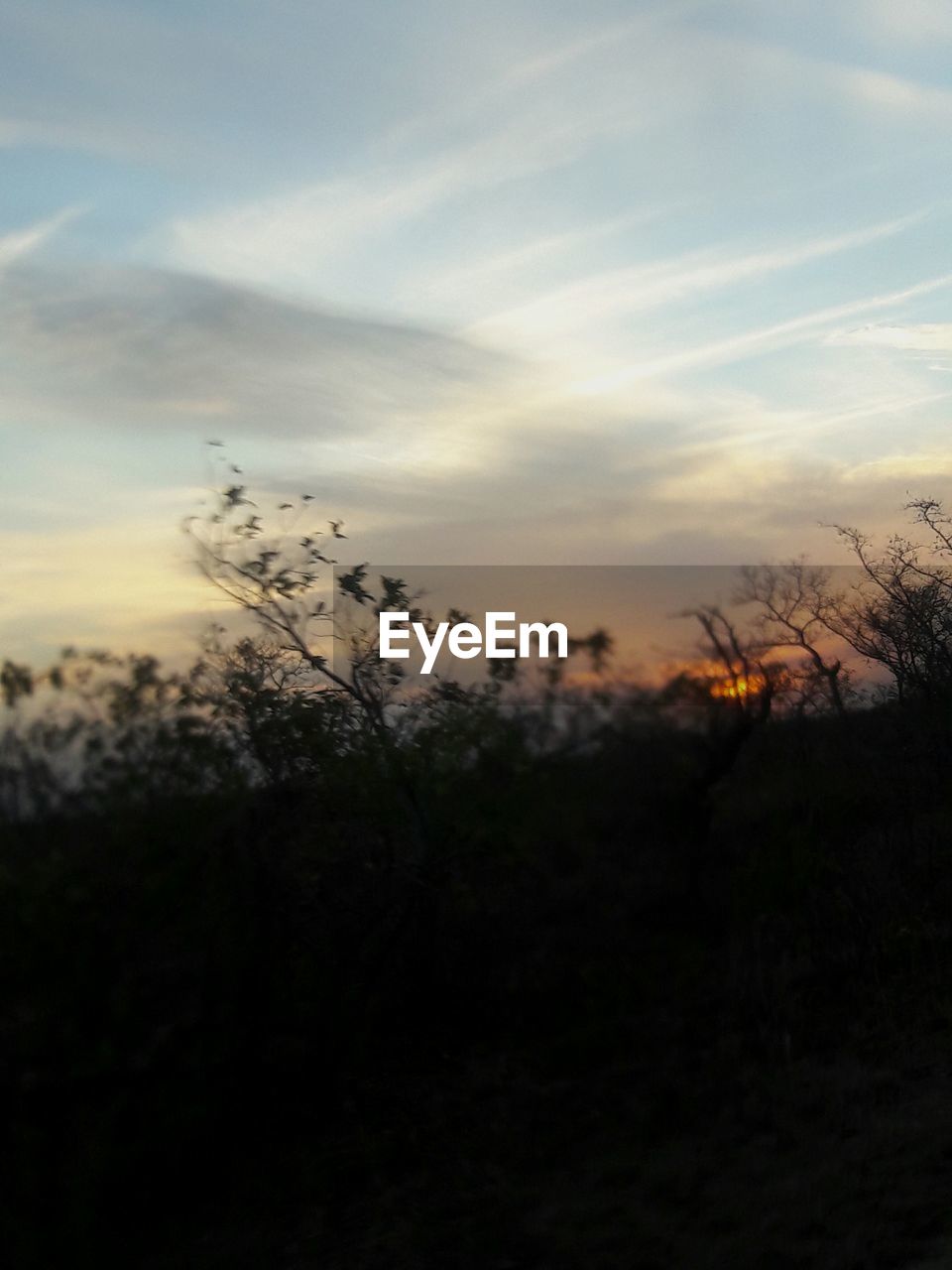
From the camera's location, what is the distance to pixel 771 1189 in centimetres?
597

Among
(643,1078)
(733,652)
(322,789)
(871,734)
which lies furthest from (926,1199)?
(871,734)

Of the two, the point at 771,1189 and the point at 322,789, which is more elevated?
the point at 322,789

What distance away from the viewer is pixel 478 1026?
28.5ft

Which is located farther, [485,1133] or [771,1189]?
[485,1133]

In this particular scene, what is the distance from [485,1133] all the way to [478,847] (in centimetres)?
193

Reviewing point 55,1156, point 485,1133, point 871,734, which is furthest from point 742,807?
point 871,734

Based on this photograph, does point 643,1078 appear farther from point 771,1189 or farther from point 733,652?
point 733,652

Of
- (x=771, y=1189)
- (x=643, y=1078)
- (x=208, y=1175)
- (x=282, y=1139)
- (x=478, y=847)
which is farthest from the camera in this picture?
(x=478, y=847)

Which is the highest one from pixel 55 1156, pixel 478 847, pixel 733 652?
pixel 733 652

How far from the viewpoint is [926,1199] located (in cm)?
573

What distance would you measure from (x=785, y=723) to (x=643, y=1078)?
257 cm

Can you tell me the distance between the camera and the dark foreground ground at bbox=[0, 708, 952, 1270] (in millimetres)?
5637

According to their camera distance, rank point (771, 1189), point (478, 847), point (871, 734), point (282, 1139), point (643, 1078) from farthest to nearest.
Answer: point (871, 734) < point (478, 847) < point (643, 1078) < point (282, 1139) < point (771, 1189)

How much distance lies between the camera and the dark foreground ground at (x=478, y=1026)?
5637 millimetres
